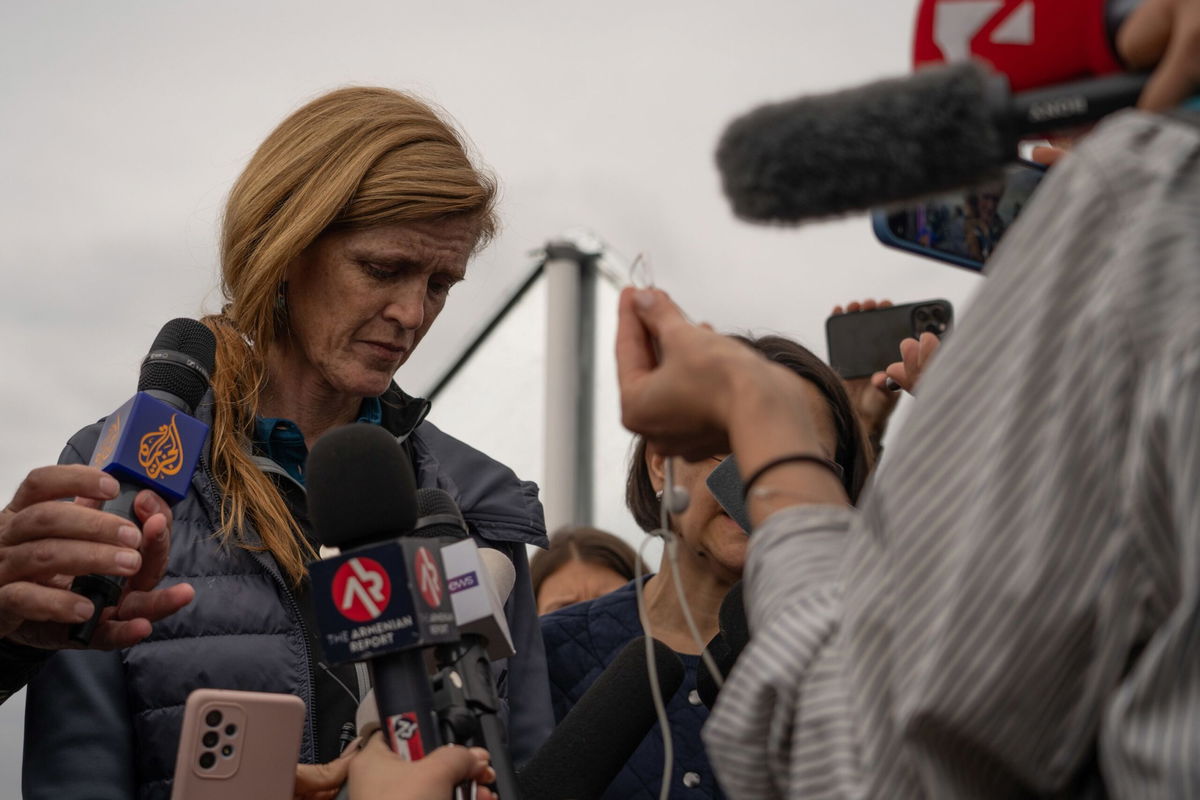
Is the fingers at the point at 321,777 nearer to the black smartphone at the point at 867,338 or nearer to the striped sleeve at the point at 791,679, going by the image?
the striped sleeve at the point at 791,679

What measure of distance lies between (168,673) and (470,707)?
748 millimetres

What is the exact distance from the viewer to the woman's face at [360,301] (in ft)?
7.47

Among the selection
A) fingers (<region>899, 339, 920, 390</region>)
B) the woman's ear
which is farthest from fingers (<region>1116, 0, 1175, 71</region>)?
the woman's ear

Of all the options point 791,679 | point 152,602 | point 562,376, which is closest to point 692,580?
point 152,602

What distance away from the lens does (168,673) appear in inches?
73.0

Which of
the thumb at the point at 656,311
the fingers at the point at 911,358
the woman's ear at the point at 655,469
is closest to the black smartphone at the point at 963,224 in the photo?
the thumb at the point at 656,311

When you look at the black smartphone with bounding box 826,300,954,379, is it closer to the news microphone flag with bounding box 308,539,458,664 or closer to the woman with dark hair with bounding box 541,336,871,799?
the woman with dark hair with bounding box 541,336,871,799

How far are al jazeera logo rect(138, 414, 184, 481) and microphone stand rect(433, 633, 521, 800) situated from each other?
1.79 feet

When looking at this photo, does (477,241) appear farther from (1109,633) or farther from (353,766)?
(1109,633)

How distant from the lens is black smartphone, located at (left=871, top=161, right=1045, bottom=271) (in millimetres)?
1462

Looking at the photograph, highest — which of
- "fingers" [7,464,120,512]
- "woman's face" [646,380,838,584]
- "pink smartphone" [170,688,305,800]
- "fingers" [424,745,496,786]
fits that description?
"fingers" [7,464,120,512]

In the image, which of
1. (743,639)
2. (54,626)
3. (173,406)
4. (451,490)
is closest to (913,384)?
(743,639)

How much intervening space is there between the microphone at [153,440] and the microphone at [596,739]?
0.60 meters

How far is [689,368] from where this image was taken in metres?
1.10
